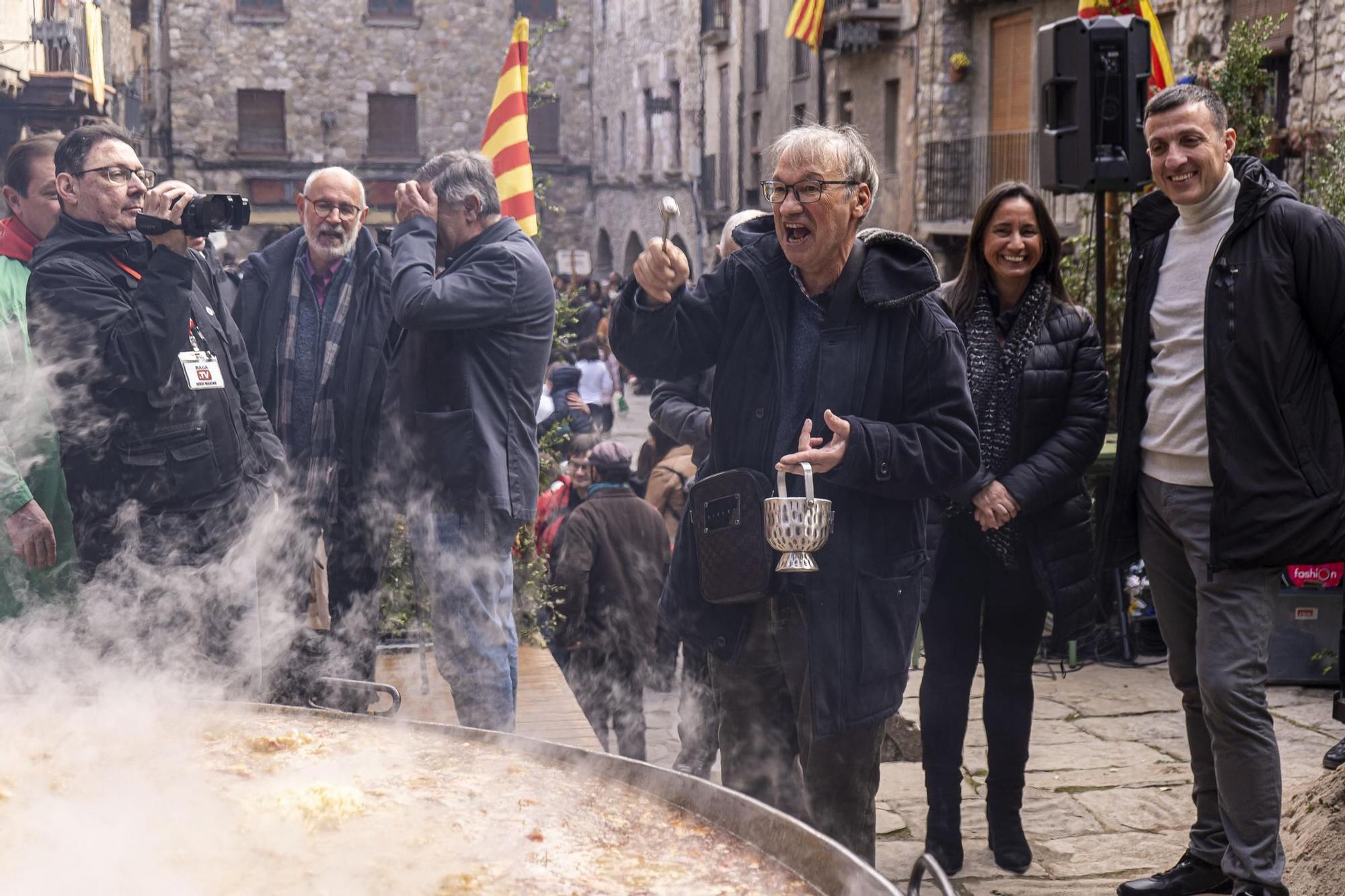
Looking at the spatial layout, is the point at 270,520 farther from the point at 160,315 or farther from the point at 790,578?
the point at 790,578

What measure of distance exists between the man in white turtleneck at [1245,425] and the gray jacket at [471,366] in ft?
5.86

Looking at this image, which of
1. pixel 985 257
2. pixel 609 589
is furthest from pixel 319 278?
pixel 985 257

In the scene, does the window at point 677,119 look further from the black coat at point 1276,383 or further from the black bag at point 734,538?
the black bag at point 734,538

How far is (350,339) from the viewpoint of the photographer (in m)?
4.64

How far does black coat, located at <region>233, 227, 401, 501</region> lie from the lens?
461 cm

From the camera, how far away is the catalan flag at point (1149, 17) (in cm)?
922

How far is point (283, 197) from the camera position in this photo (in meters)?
35.8

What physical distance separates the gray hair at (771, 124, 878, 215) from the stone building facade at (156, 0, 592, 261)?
32.4m

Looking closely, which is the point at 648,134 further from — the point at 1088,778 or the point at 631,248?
the point at 1088,778

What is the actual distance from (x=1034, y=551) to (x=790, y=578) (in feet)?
4.29

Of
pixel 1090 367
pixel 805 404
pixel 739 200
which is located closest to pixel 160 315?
pixel 805 404

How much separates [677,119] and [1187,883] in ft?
104

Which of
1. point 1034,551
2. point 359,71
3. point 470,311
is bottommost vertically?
point 1034,551

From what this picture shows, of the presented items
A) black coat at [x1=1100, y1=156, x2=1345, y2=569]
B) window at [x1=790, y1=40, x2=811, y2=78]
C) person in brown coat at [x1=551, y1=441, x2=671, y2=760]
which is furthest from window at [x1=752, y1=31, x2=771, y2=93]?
black coat at [x1=1100, y1=156, x2=1345, y2=569]
